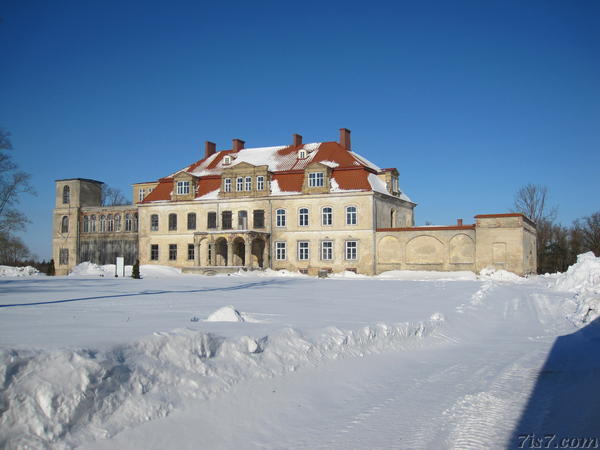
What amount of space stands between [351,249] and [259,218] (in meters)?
7.60

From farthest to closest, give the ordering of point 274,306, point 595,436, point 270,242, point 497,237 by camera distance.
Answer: point 270,242 → point 497,237 → point 274,306 → point 595,436

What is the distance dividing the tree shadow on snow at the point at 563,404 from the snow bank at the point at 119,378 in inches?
120

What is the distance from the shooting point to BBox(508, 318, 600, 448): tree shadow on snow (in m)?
5.43

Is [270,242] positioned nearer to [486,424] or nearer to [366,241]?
[366,241]

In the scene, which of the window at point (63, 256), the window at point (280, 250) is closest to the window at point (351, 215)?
the window at point (280, 250)

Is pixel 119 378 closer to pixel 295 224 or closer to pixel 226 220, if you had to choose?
pixel 295 224

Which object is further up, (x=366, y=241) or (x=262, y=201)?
(x=262, y=201)

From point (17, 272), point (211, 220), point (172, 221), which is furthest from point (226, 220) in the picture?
point (17, 272)

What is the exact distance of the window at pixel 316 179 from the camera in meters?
40.0

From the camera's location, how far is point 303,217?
4091 cm

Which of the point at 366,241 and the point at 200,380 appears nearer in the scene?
the point at 200,380

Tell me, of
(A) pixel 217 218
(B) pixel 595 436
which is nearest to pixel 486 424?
(B) pixel 595 436

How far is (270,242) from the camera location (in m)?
41.9

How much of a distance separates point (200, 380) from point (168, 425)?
0.94 meters
